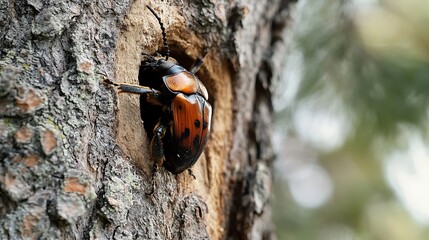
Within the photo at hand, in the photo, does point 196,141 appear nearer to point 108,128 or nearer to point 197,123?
point 197,123

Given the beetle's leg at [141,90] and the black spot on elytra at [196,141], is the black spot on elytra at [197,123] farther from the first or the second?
the beetle's leg at [141,90]

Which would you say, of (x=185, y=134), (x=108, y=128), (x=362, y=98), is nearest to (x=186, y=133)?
(x=185, y=134)

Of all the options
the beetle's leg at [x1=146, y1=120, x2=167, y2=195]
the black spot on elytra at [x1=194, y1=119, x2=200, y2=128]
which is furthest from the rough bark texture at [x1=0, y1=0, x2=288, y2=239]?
the black spot on elytra at [x1=194, y1=119, x2=200, y2=128]

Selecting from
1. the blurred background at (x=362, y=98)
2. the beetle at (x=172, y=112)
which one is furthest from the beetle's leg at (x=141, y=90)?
the blurred background at (x=362, y=98)

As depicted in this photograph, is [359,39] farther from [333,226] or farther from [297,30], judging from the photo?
[333,226]

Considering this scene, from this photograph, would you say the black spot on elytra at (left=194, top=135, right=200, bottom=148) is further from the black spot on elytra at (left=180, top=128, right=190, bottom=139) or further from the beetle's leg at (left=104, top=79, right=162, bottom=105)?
the beetle's leg at (left=104, top=79, right=162, bottom=105)

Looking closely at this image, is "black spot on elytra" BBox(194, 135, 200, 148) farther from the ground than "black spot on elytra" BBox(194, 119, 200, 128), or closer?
closer
